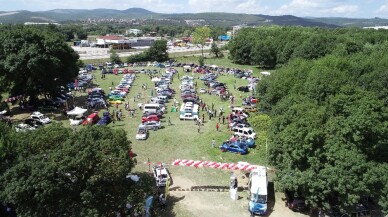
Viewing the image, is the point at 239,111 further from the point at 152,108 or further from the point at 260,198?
the point at 260,198

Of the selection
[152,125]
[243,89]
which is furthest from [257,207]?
[243,89]

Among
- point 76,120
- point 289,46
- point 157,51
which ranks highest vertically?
point 289,46

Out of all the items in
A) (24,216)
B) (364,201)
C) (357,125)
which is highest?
(357,125)

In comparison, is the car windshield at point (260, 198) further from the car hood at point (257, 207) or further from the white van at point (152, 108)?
the white van at point (152, 108)

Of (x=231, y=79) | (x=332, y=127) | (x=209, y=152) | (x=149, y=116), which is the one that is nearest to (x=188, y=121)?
(x=149, y=116)

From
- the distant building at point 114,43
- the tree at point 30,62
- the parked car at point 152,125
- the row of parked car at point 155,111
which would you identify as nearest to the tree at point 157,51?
the row of parked car at point 155,111

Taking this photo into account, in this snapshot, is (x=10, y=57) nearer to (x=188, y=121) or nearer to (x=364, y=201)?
(x=188, y=121)
